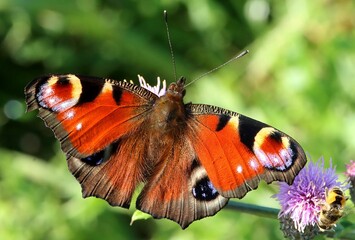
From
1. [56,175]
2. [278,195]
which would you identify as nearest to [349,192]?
[278,195]

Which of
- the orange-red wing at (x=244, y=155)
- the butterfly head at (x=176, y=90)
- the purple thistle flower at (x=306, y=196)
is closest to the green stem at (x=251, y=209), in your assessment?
the purple thistle flower at (x=306, y=196)

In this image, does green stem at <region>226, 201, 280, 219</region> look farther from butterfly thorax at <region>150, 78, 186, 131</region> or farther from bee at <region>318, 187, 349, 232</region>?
butterfly thorax at <region>150, 78, 186, 131</region>

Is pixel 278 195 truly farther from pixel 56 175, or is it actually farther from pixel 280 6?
pixel 280 6

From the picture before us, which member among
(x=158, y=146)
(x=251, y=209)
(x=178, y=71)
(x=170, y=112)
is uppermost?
(x=170, y=112)

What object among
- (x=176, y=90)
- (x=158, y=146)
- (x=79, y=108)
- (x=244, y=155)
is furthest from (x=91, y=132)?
(x=244, y=155)

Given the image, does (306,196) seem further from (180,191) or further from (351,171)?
(180,191)

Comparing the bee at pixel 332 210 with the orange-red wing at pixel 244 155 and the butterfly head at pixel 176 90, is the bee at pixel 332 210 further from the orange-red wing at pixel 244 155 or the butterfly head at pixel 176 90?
the butterfly head at pixel 176 90

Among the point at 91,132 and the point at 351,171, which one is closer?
the point at 91,132
